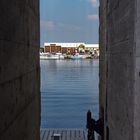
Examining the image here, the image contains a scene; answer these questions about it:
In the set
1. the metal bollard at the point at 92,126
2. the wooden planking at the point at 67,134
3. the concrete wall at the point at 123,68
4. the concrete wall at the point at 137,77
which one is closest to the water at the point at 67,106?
the wooden planking at the point at 67,134

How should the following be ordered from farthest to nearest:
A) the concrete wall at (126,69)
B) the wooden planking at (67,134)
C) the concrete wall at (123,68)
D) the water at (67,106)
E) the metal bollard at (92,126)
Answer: the water at (67,106), the wooden planking at (67,134), the metal bollard at (92,126), the concrete wall at (123,68), the concrete wall at (126,69)

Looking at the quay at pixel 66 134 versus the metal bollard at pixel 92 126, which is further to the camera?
the quay at pixel 66 134

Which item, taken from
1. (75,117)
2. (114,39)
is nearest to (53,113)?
(75,117)

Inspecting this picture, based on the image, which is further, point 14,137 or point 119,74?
point 119,74

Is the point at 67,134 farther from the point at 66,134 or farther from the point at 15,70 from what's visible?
the point at 15,70

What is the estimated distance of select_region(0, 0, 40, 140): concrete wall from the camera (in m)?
7.98

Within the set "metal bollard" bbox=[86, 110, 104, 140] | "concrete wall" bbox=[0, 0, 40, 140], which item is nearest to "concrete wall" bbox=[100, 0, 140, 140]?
"concrete wall" bbox=[0, 0, 40, 140]

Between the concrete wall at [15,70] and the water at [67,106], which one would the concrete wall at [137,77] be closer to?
the concrete wall at [15,70]

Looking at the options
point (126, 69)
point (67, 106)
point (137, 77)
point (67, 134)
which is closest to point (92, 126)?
point (67, 134)

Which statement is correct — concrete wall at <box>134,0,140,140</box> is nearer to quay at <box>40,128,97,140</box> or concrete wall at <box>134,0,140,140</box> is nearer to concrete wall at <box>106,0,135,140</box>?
concrete wall at <box>106,0,135,140</box>

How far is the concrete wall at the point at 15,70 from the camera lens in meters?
7.98

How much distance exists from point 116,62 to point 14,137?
397cm

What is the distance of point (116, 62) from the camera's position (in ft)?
38.9

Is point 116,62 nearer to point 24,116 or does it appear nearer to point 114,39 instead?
point 114,39
